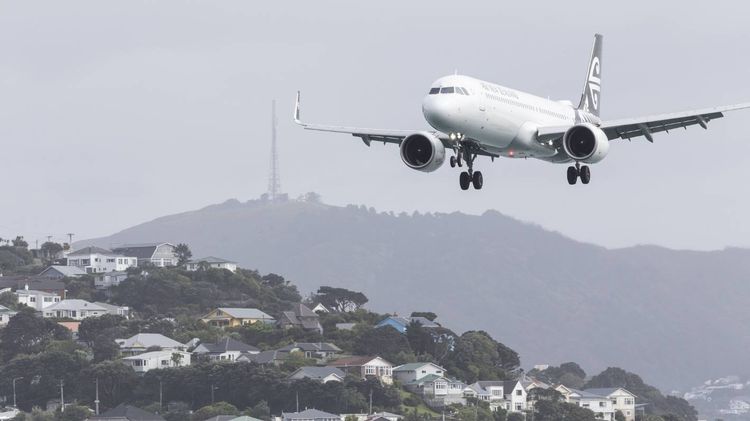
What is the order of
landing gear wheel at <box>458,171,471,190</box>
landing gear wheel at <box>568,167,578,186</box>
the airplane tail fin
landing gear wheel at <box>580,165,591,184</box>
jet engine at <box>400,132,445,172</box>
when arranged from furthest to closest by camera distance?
the airplane tail fin, landing gear wheel at <box>568,167,578,186</box>, landing gear wheel at <box>580,165,591,184</box>, landing gear wheel at <box>458,171,471,190</box>, jet engine at <box>400,132,445,172</box>

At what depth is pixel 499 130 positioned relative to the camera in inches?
3356

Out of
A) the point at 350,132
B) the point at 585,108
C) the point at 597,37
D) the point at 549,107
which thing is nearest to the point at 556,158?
the point at 549,107

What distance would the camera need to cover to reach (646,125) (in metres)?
92.1

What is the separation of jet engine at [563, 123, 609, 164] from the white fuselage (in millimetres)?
1425

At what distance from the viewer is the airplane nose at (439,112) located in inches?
3172

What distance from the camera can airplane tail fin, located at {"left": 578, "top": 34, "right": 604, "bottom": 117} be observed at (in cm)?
11175

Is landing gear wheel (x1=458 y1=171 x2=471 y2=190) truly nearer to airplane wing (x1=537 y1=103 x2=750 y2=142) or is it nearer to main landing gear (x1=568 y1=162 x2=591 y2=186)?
airplane wing (x1=537 y1=103 x2=750 y2=142)

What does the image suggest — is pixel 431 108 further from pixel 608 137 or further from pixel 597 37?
pixel 597 37

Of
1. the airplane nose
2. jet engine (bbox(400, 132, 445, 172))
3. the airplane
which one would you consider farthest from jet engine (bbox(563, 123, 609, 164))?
the airplane nose

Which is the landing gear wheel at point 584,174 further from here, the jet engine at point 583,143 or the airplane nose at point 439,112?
the airplane nose at point 439,112

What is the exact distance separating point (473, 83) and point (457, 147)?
3.90 metres

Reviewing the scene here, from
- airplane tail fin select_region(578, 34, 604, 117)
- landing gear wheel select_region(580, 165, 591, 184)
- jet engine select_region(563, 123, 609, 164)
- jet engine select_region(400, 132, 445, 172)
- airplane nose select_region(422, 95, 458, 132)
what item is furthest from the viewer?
airplane tail fin select_region(578, 34, 604, 117)

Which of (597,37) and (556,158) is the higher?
(597,37)

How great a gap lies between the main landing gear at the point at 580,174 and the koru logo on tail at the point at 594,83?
715 inches
